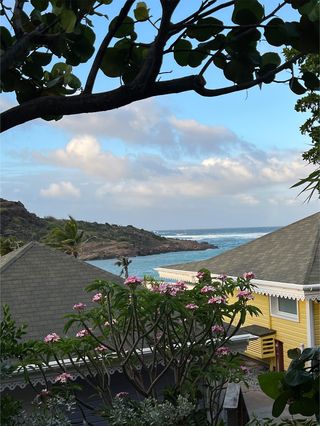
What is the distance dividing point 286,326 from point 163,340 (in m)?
7.96

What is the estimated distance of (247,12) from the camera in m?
1.59

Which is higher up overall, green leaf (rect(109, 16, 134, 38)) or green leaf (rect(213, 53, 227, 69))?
green leaf (rect(109, 16, 134, 38))

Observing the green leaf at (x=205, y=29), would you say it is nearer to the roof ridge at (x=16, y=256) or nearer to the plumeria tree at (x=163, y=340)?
the plumeria tree at (x=163, y=340)

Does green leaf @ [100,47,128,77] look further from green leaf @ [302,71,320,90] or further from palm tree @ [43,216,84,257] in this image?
palm tree @ [43,216,84,257]

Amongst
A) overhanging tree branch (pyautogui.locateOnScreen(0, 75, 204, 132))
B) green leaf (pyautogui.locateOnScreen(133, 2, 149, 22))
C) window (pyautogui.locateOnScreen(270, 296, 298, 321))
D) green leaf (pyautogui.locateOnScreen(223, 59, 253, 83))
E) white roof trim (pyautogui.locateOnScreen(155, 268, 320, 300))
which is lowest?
window (pyautogui.locateOnScreen(270, 296, 298, 321))

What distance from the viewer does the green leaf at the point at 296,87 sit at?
1.77 m

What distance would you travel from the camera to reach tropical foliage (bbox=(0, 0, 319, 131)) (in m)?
1.41

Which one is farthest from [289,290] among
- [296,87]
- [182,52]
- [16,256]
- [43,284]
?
[182,52]

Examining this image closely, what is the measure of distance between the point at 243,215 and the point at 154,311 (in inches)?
210

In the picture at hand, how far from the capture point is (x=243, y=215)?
28.4 ft

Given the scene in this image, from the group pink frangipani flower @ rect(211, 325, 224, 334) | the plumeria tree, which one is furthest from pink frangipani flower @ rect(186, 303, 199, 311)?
pink frangipani flower @ rect(211, 325, 224, 334)

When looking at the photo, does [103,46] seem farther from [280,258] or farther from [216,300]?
[280,258]

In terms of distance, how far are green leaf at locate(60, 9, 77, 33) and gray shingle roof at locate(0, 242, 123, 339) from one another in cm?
454

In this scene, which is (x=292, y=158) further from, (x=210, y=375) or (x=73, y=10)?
(x=73, y=10)
